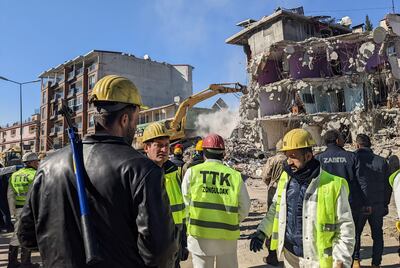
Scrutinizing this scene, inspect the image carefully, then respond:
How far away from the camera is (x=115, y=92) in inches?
72.8

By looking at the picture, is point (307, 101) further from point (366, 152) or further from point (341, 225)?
point (341, 225)

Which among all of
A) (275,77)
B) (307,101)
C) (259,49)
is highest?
(259,49)

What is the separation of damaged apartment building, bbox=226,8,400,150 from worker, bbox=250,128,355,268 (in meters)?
24.2

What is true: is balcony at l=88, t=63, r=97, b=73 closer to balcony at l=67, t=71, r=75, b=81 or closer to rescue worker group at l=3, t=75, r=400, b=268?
balcony at l=67, t=71, r=75, b=81

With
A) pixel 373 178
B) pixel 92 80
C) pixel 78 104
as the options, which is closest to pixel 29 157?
pixel 373 178

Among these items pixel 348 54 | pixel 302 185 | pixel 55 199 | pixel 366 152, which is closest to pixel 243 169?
pixel 348 54

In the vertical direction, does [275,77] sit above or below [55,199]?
above

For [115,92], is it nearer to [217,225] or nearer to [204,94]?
[217,225]

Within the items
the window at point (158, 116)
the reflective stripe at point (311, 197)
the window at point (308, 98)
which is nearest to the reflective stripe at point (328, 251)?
the reflective stripe at point (311, 197)

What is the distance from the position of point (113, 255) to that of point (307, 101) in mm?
28367

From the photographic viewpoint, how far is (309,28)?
32.1 m

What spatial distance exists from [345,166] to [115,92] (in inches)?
176

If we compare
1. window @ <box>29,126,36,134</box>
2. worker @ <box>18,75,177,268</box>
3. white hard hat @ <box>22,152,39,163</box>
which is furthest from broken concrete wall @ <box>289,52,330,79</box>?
window @ <box>29,126,36,134</box>

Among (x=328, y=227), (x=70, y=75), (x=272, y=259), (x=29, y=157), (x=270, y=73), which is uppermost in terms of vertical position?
(x=70, y=75)
